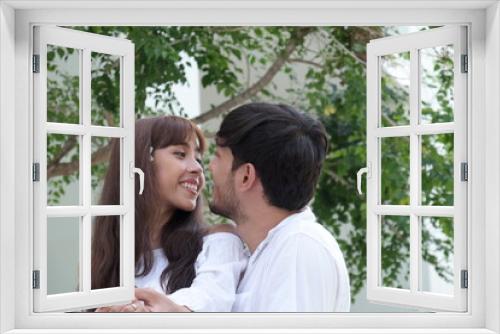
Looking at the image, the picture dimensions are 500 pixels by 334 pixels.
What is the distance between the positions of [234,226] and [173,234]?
41cm

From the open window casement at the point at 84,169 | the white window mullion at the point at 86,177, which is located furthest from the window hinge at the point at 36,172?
the white window mullion at the point at 86,177

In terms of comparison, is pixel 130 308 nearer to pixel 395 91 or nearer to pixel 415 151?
pixel 415 151

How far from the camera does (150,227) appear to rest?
15.9 ft

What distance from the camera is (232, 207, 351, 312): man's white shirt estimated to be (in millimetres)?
4496

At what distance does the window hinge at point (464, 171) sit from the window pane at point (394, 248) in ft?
11.6

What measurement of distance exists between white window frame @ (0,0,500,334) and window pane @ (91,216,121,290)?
6.39 ft

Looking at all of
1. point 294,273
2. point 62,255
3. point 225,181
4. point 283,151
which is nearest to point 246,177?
point 225,181

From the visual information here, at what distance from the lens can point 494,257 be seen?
8.00 ft

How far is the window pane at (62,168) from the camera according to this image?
5.34 m

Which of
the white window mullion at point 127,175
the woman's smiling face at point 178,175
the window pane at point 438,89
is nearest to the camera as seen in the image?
the white window mullion at point 127,175

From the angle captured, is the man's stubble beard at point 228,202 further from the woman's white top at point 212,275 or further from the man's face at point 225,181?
the woman's white top at point 212,275

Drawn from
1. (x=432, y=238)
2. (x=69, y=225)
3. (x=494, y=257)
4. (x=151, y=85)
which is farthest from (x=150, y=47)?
(x=494, y=257)

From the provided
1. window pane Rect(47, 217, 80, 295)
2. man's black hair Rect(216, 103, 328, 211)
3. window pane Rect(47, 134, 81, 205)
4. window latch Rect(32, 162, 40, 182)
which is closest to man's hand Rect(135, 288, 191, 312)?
man's black hair Rect(216, 103, 328, 211)

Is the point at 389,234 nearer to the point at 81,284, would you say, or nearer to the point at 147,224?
the point at 147,224
